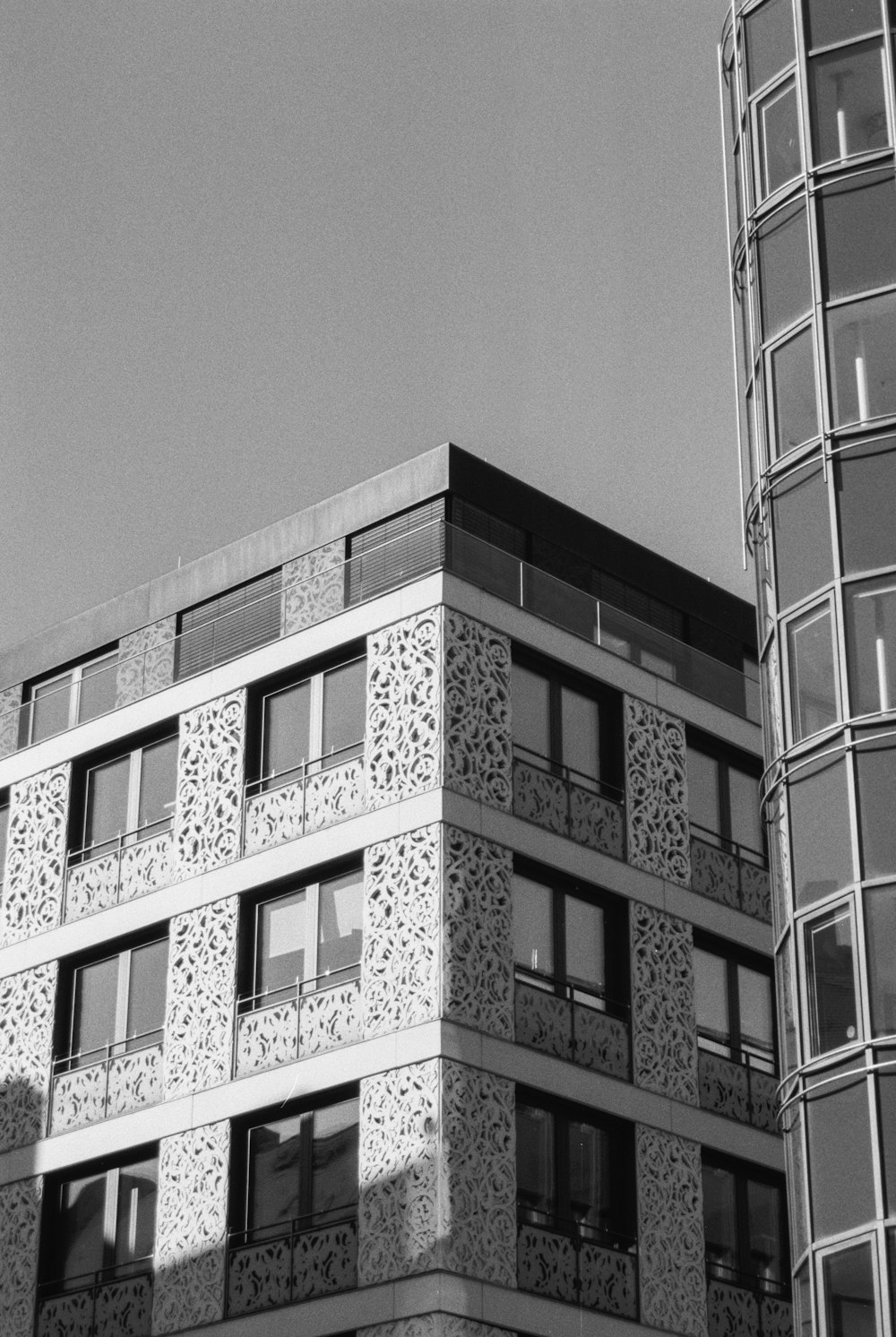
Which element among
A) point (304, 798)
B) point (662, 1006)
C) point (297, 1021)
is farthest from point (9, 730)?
point (662, 1006)

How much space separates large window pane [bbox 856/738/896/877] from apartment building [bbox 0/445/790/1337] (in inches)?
347

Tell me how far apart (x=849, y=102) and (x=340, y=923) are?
1313 cm

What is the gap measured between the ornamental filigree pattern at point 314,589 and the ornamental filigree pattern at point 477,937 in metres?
4.94

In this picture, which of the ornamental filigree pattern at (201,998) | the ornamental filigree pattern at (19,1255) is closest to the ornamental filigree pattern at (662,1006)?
the ornamental filigree pattern at (201,998)

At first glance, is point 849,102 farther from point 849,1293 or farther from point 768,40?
point 849,1293

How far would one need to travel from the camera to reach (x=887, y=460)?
27953mm

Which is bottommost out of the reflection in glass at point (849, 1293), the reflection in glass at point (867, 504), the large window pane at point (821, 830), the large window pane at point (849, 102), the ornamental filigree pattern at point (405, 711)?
the reflection in glass at point (849, 1293)

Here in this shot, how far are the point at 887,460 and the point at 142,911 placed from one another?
15169mm

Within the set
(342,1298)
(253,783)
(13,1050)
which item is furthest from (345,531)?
(342,1298)

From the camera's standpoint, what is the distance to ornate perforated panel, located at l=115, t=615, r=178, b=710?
132 feet

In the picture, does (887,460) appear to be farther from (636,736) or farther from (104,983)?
(104,983)

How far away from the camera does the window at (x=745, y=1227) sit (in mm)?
36406

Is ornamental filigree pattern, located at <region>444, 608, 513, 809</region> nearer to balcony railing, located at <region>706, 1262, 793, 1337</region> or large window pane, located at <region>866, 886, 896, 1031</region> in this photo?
balcony railing, located at <region>706, 1262, 793, 1337</region>

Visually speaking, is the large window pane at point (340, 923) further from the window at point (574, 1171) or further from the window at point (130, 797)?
the window at point (130, 797)
